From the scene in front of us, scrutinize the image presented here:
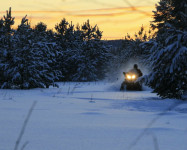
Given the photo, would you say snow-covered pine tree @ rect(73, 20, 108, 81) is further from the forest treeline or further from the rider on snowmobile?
the rider on snowmobile

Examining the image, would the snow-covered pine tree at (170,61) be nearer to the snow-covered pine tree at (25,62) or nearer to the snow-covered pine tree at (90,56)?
the snow-covered pine tree at (25,62)

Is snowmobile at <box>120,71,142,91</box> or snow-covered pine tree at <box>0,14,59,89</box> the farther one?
snow-covered pine tree at <box>0,14,59,89</box>

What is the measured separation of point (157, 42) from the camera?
9.99 metres

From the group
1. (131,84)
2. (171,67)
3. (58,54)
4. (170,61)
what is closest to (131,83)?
(131,84)

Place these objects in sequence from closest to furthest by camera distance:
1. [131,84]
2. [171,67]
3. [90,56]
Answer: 1. [171,67]
2. [131,84]
3. [90,56]

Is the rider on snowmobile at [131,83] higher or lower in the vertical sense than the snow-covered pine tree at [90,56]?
lower

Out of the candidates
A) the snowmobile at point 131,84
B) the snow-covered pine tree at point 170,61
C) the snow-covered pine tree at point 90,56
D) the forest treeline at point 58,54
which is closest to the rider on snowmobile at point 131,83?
the snowmobile at point 131,84

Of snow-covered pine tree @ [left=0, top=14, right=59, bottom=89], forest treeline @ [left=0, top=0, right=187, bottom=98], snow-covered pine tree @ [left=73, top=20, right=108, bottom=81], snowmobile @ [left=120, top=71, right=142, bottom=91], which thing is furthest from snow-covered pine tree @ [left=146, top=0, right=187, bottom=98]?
snow-covered pine tree @ [left=73, top=20, right=108, bottom=81]

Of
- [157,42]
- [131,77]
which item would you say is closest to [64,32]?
[131,77]

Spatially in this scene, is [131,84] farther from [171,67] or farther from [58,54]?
[58,54]

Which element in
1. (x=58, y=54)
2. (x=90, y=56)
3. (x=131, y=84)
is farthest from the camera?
(x=90, y=56)

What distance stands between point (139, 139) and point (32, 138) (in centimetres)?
108

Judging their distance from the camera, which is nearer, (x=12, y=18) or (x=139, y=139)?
(x=139, y=139)

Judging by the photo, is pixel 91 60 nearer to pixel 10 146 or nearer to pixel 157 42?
pixel 157 42
